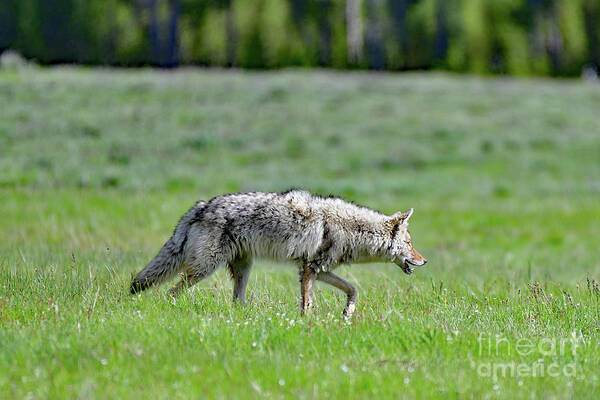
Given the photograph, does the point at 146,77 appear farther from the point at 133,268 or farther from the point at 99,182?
the point at 133,268

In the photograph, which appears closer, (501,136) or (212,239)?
(212,239)

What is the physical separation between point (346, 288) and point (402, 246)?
0.92m

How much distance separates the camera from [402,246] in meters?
7.48

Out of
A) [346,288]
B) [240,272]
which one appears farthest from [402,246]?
[240,272]

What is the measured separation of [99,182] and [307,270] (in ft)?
44.8

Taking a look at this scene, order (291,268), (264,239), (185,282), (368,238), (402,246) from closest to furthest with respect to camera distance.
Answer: (185,282)
(264,239)
(368,238)
(402,246)
(291,268)

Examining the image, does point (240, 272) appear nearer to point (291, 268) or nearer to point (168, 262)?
point (168, 262)

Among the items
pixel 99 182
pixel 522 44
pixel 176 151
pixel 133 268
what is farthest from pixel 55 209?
pixel 522 44

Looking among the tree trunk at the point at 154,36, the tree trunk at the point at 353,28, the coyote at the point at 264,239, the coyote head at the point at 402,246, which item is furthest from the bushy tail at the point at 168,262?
the tree trunk at the point at 353,28

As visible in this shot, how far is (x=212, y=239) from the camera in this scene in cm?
691

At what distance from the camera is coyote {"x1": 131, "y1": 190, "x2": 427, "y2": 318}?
6918 millimetres

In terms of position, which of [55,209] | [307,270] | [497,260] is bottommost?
[497,260]

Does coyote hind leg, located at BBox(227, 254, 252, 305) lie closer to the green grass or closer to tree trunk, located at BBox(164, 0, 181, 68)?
the green grass

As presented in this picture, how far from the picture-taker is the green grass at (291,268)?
484 cm
